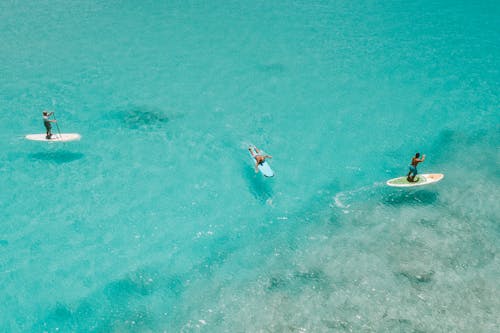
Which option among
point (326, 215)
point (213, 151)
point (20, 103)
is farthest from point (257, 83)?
point (20, 103)

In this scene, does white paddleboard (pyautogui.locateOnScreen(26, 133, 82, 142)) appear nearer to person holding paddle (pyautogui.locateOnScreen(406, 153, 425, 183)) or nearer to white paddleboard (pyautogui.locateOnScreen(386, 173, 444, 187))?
white paddleboard (pyautogui.locateOnScreen(386, 173, 444, 187))

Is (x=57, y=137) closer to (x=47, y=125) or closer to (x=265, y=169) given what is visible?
(x=47, y=125)

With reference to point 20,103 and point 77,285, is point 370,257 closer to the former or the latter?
point 77,285

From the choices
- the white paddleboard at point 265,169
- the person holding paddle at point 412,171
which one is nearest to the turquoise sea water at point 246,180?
the white paddleboard at point 265,169

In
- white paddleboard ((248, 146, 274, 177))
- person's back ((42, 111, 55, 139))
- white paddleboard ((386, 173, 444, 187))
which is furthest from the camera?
person's back ((42, 111, 55, 139))

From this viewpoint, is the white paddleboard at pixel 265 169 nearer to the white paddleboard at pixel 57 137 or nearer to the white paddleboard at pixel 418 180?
the white paddleboard at pixel 418 180

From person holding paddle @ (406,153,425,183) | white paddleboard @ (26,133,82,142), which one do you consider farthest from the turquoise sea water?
person holding paddle @ (406,153,425,183)

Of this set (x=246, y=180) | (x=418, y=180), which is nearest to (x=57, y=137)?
(x=246, y=180)
